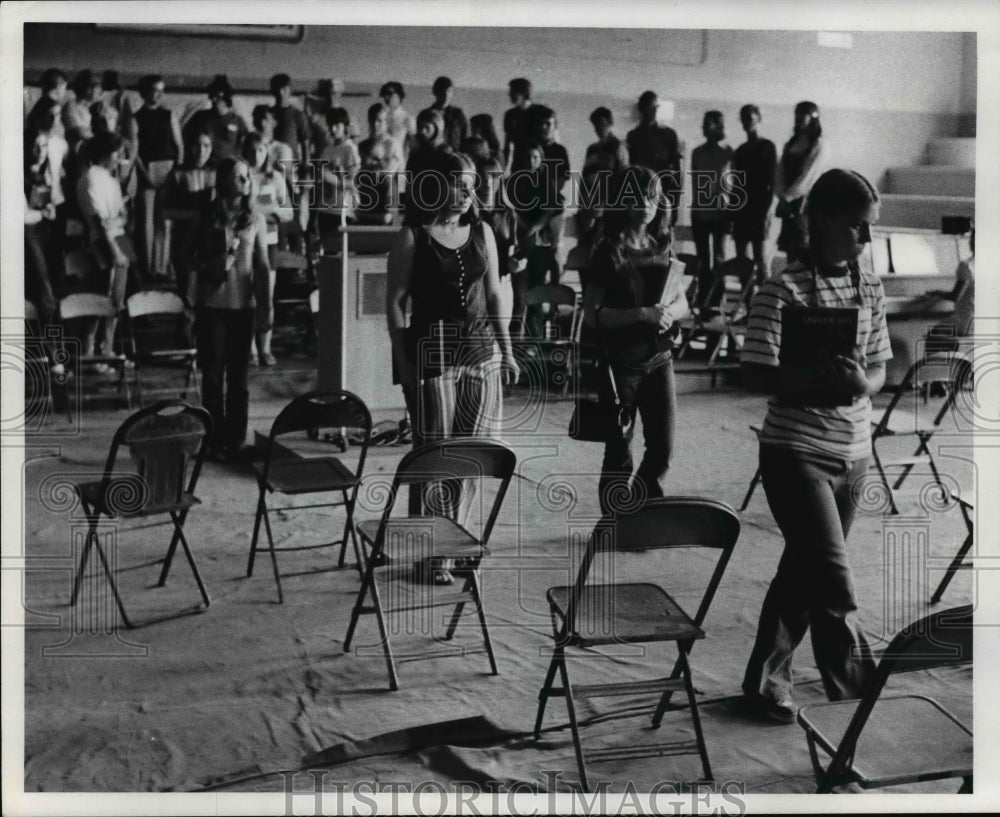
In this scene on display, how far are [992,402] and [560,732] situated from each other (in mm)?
1844

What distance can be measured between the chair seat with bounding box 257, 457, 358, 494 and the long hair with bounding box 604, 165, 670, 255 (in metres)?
1.42

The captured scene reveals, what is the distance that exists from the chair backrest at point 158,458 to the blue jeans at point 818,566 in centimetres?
209

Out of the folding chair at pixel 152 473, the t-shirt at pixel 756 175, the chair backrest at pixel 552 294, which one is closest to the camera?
the folding chair at pixel 152 473

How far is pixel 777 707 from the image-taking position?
372 centimetres

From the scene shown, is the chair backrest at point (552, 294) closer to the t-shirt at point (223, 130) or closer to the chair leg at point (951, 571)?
the t-shirt at point (223, 130)

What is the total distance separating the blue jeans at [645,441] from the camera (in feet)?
16.1

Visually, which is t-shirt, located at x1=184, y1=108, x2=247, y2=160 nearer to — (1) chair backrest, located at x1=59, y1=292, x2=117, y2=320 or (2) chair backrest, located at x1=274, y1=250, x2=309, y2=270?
(2) chair backrest, located at x1=274, y1=250, x2=309, y2=270

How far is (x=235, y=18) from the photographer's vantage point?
364 centimetres

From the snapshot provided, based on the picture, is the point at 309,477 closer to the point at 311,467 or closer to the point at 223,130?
the point at 311,467

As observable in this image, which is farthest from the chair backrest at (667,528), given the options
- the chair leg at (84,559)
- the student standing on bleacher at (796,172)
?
the student standing on bleacher at (796,172)

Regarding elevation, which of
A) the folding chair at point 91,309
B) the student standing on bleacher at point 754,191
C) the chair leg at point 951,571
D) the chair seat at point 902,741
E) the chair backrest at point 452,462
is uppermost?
the student standing on bleacher at point 754,191

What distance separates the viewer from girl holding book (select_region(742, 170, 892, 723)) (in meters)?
3.41

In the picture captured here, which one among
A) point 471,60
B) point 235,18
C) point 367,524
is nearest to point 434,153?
point 235,18

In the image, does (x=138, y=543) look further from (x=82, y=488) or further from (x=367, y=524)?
(x=367, y=524)
